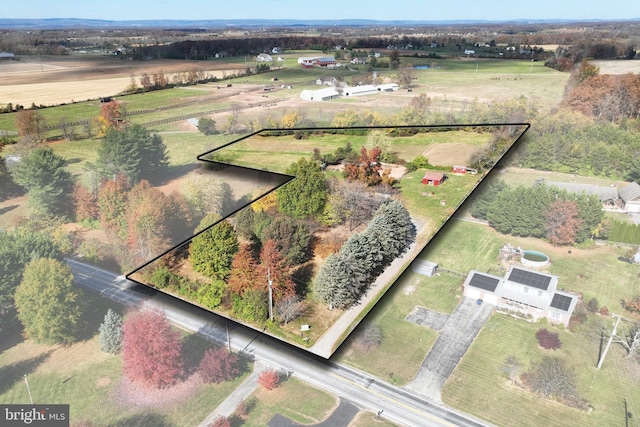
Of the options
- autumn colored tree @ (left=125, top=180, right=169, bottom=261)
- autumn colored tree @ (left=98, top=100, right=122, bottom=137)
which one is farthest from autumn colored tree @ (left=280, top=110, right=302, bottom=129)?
autumn colored tree @ (left=125, top=180, right=169, bottom=261)

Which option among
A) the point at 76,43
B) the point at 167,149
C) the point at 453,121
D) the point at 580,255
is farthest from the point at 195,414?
the point at 453,121

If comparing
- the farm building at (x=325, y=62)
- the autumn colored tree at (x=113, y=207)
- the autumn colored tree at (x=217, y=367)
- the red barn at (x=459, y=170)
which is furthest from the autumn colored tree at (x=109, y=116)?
the farm building at (x=325, y=62)

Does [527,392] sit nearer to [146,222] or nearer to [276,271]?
[276,271]

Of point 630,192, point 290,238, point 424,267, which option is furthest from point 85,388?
point 630,192

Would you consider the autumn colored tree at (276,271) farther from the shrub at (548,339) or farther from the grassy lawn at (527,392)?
the shrub at (548,339)

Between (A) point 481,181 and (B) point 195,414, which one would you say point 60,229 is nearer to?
(B) point 195,414
